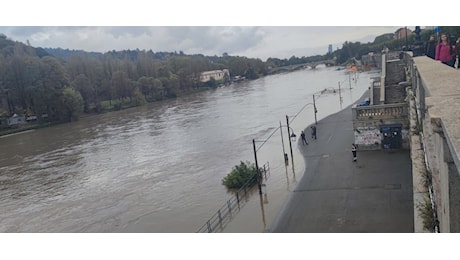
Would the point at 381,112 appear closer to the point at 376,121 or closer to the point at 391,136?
the point at 376,121

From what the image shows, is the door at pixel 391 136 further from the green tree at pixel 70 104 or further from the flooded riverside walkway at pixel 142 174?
the green tree at pixel 70 104

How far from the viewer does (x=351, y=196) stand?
12758 millimetres

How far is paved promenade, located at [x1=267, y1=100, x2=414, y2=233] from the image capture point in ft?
35.3

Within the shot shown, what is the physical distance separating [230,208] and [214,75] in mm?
81714

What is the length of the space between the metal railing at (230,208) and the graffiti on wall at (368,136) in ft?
13.2

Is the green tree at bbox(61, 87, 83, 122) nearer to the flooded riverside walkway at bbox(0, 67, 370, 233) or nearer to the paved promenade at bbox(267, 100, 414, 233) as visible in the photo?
the flooded riverside walkway at bbox(0, 67, 370, 233)

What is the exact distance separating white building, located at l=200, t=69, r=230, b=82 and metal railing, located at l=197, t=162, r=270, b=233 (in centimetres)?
6977

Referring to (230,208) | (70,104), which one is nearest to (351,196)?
(230,208)

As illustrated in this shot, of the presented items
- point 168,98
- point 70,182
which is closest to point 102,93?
point 168,98

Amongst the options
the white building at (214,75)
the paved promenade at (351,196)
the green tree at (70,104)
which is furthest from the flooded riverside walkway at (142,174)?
the white building at (214,75)

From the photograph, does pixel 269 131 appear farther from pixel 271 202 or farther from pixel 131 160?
pixel 271 202

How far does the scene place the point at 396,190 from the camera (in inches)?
492

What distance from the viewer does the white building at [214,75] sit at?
88488 millimetres

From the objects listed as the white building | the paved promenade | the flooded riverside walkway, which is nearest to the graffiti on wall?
the paved promenade
